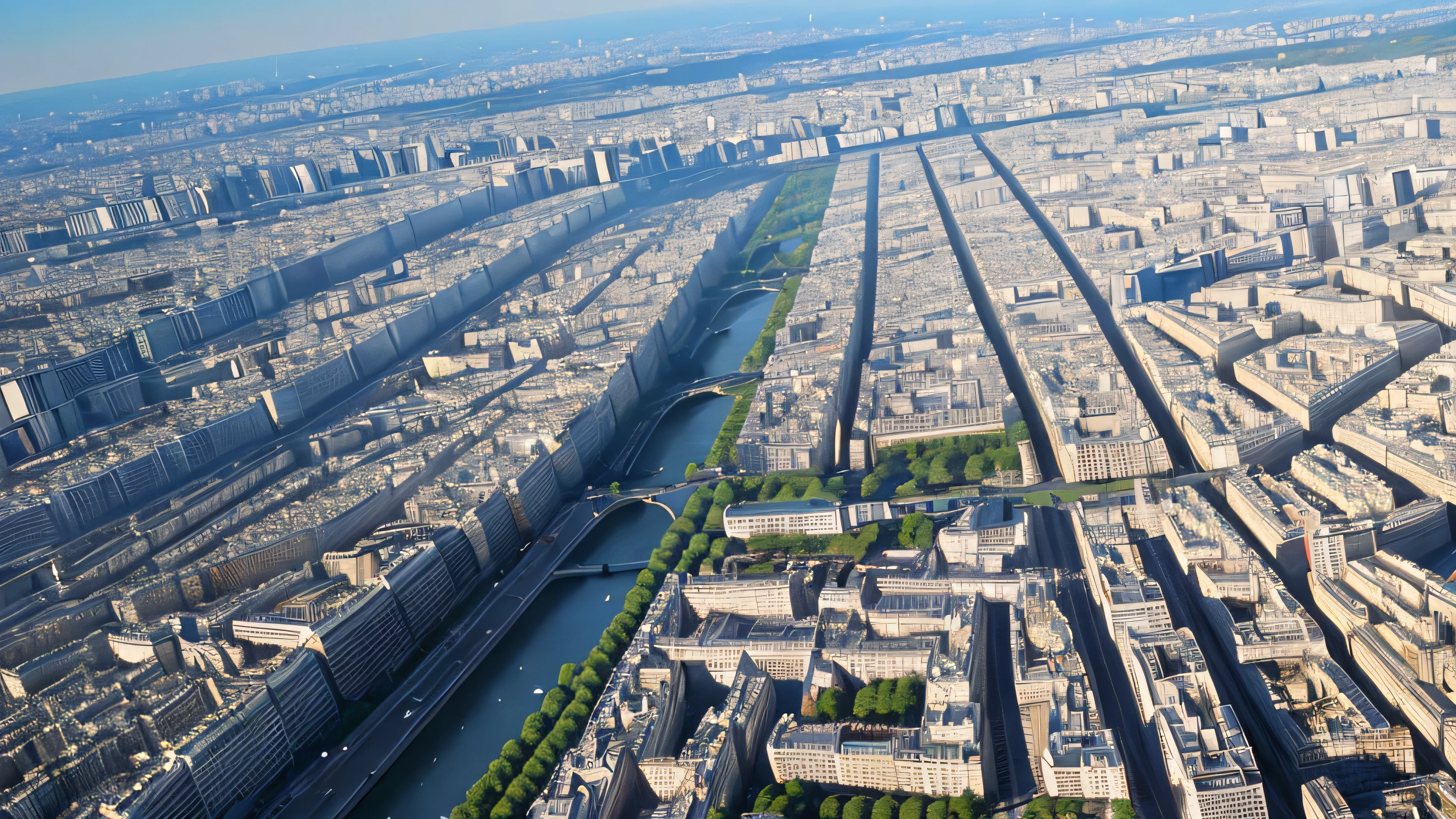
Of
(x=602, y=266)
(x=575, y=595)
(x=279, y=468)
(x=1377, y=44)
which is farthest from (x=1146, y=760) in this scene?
(x=1377, y=44)

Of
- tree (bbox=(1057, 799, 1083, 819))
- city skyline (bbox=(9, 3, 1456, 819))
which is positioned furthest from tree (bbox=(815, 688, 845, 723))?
tree (bbox=(1057, 799, 1083, 819))

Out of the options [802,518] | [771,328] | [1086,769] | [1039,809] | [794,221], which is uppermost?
[794,221]

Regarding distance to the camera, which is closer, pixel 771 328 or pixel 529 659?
pixel 529 659

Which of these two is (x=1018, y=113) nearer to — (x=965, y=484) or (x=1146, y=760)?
(x=965, y=484)

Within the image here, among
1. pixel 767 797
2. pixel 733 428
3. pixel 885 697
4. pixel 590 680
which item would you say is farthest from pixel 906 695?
pixel 733 428

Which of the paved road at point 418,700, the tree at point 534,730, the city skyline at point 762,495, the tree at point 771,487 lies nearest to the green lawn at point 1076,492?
the city skyline at point 762,495

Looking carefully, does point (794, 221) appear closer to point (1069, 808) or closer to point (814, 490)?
point (814, 490)

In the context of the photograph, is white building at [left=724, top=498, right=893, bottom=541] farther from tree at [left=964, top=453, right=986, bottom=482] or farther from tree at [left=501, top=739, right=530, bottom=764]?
tree at [left=501, top=739, right=530, bottom=764]

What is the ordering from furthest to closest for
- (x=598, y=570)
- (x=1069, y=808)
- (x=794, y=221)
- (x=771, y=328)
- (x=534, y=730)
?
(x=794, y=221) < (x=771, y=328) < (x=598, y=570) < (x=534, y=730) < (x=1069, y=808)
